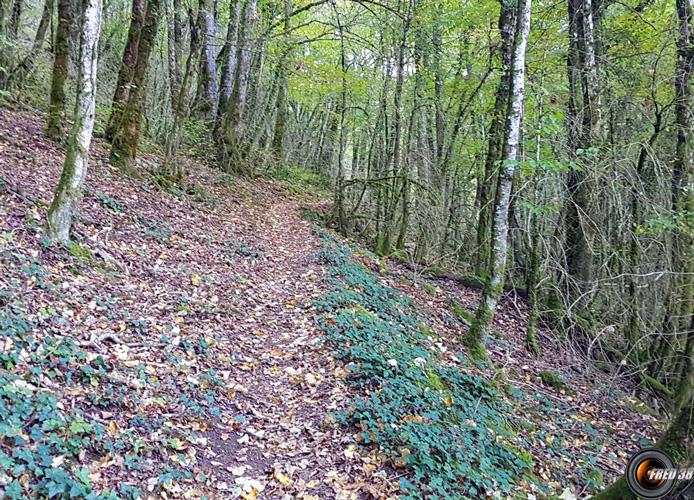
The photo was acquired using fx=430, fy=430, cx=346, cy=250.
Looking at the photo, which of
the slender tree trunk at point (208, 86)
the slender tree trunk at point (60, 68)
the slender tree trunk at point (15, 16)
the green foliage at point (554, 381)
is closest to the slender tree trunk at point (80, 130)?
the slender tree trunk at point (60, 68)

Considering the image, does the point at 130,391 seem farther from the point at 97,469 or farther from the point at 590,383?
the point at 590,383

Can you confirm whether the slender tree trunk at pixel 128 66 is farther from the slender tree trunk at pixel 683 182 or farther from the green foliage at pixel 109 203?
the slender tree trunk at pixel 683 182

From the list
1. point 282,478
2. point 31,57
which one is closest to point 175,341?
point 282,478

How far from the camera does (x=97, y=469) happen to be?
2990 millimetres

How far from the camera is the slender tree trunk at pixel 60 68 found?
8.26m

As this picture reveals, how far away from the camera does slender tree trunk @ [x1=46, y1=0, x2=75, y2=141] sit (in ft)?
27.1

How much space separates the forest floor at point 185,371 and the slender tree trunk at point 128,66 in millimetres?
742

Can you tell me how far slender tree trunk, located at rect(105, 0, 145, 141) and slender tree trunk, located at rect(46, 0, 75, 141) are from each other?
93 cm

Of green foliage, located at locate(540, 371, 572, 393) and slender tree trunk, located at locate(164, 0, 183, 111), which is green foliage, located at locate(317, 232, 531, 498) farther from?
slender tree trunk, located at locate(164, 0, 183, 111)

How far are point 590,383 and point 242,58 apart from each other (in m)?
13.1

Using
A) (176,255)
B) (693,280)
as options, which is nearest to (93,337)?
(176,255)

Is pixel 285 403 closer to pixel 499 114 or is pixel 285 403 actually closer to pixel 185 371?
pixel 185 371

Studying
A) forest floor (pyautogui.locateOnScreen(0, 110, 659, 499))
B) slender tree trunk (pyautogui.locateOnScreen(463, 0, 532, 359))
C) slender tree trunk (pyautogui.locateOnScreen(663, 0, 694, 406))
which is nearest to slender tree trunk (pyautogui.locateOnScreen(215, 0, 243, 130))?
forest floor (pyautogui.locateOnScreen(0, 110, 659, 499))

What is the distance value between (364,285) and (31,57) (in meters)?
9.44
